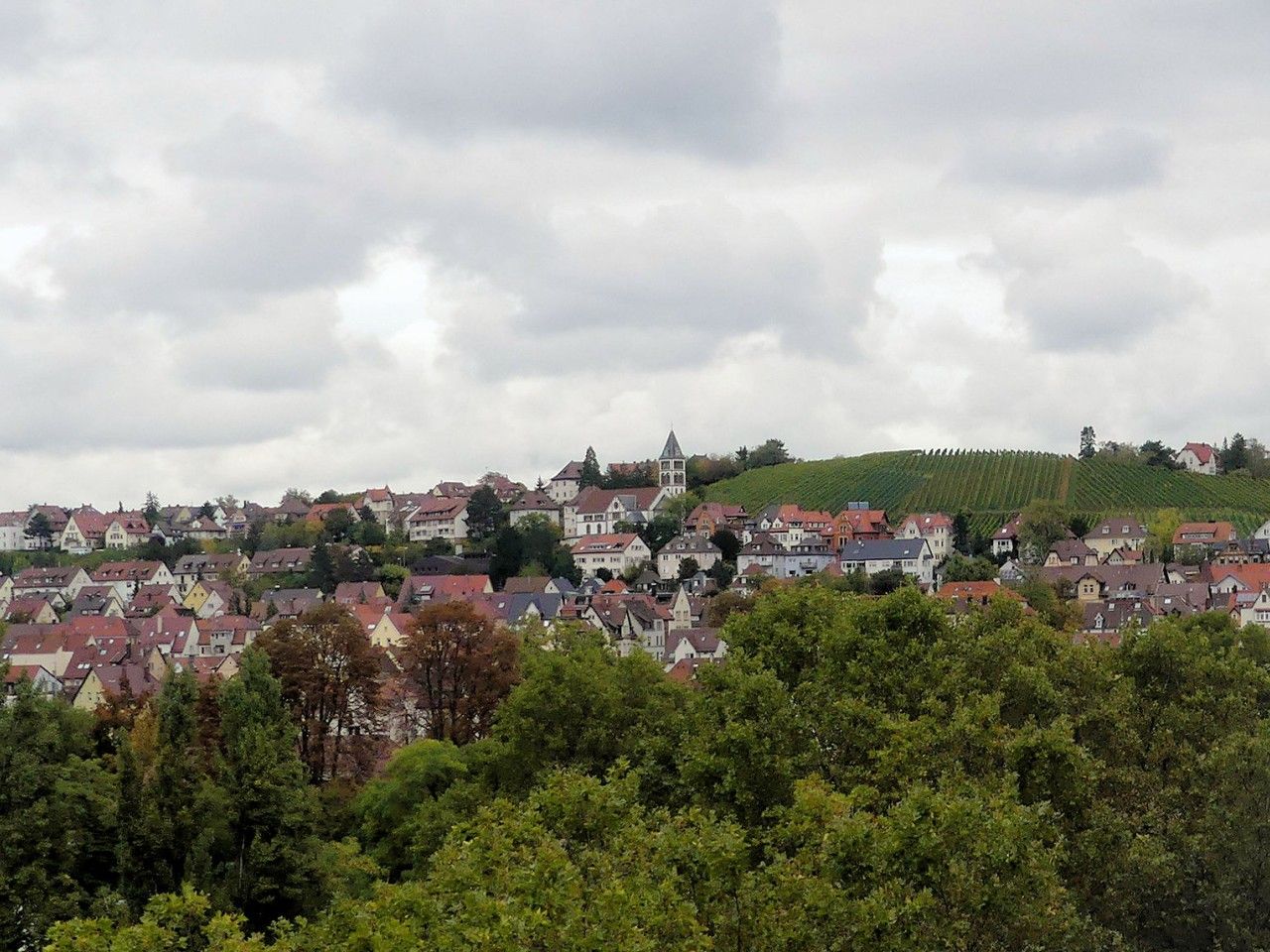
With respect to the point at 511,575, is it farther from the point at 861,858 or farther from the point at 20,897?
the point at 861,858

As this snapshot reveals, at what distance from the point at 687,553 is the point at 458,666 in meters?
81.6

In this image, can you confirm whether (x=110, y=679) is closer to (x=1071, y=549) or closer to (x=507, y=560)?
(x=507, y=560)

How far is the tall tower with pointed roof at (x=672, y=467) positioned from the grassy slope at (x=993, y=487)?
4.26 meters

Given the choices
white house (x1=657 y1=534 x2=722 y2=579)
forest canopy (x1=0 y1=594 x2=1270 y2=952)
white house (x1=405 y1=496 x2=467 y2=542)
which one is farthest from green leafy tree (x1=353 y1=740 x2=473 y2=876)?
white house (x1=405 y1=496 x2=467 y2=542)

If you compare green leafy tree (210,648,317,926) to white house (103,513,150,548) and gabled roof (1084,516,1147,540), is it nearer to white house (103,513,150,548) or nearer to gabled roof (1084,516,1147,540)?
gabled roof (1084,516,1147,540)

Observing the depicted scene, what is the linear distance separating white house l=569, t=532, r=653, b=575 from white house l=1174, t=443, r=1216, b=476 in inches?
2459

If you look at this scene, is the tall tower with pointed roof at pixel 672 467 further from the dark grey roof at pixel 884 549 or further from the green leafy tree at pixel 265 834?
the green leafy tree at pixel 265 834

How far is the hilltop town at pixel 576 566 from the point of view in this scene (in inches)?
4080

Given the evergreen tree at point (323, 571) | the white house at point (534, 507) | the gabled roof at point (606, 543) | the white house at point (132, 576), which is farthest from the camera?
the white house at point (534, 507)

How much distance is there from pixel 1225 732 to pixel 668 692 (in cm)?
1440

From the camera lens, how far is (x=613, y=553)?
472 ft

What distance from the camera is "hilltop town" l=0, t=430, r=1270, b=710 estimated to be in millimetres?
103625

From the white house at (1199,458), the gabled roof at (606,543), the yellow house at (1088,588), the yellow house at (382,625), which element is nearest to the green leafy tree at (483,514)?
Result: the gabled roof at (606,543)

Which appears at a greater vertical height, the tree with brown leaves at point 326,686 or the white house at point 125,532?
the white house at point 125,532
